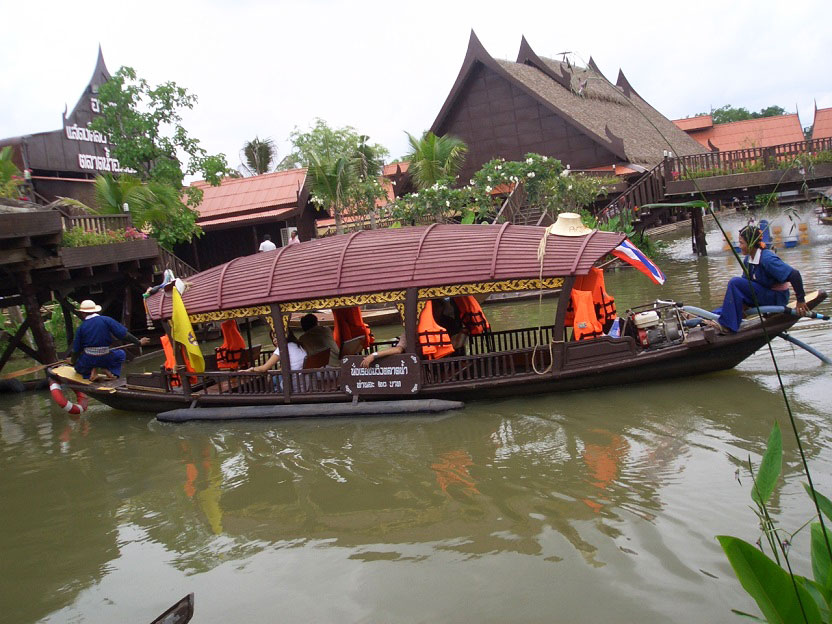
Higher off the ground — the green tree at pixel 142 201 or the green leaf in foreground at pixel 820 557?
the green tree at pixel 142 201

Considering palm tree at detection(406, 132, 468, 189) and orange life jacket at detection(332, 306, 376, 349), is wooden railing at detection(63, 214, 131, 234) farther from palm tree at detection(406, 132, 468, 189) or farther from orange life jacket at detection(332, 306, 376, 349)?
palm tree at detection(406, 132, 468, 189)

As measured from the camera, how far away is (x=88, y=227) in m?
13.8

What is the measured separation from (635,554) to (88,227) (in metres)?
12.0

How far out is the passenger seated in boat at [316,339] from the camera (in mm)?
9281

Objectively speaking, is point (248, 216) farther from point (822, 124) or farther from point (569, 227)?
point (822, 124)

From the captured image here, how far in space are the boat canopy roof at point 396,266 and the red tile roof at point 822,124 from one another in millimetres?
28742

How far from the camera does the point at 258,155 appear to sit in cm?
3453

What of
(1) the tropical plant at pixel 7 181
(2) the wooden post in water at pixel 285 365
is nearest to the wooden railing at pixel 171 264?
(1) the tropical plant at pixel 7 181

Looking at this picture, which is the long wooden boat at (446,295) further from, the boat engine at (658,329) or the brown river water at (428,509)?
the brown river water at (428,509)

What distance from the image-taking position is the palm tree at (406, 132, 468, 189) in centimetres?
2223

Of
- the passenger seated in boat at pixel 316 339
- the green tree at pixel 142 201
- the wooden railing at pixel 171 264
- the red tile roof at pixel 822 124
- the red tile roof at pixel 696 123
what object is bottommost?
the passenger seated in boat at pixel 316 339

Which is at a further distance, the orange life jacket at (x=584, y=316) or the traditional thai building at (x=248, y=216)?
the traditional thai building at (x=248, y=216)

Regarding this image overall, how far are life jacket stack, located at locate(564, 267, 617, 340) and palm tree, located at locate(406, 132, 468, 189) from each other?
45.4ft

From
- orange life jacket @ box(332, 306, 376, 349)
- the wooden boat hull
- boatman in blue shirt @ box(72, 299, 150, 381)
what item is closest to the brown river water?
the wooden boat hull
